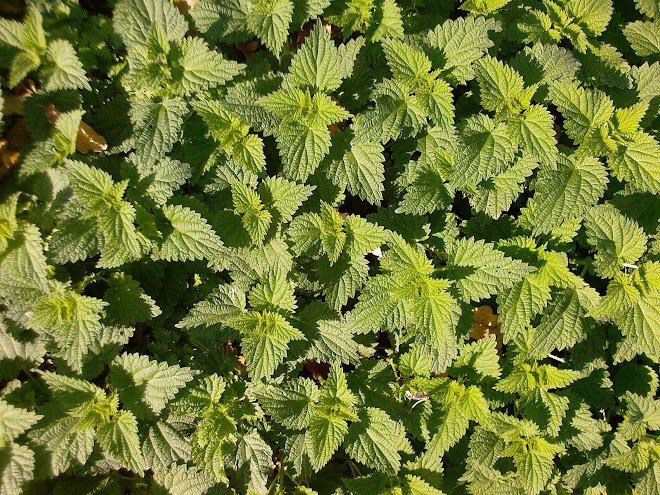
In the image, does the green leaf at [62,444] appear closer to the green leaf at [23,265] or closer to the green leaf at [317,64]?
the green leaf at [23,265]

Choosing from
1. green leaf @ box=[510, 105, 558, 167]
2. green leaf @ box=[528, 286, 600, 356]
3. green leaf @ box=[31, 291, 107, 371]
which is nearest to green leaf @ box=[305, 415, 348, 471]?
green leaf @ box=[528, 286, 600, 356]

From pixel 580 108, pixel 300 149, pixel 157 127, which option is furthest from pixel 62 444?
pixel 580 108

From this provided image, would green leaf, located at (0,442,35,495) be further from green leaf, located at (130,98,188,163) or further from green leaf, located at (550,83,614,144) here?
green leaf, located at (550,83,614,144)

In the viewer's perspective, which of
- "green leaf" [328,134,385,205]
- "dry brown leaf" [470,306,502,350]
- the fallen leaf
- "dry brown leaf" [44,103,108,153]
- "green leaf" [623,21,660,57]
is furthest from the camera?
"dry brown leaf" [470,306,502,350]

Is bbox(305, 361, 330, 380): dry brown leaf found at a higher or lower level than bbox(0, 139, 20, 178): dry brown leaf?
lower

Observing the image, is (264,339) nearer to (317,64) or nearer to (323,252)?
(323,252)

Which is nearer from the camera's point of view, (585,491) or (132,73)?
(132,73)

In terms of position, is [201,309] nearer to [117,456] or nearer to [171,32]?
[117,456]

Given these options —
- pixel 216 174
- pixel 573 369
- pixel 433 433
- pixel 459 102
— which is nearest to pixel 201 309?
pixel 216 174
